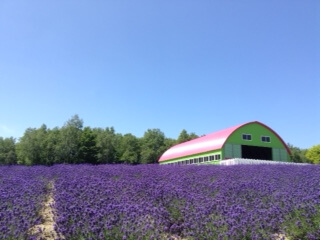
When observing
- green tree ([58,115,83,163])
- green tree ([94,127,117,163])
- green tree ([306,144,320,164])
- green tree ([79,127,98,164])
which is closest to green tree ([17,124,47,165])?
green tree ([58,115,83,163])

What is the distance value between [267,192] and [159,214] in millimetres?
2942

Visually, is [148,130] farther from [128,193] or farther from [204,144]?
[128,193]

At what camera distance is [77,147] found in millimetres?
53188

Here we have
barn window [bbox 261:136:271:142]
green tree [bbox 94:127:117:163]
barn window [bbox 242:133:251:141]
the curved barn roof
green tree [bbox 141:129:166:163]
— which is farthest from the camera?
green tree [bbox 141:129:166:163]

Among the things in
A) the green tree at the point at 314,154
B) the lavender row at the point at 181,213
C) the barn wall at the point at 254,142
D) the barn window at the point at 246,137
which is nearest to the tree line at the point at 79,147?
the green tree at the point at 314,154

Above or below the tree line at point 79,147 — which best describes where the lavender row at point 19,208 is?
below

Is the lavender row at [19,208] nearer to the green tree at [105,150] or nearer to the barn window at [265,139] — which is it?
the barn window at [265,139]

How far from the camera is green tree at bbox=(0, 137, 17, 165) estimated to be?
61.1m

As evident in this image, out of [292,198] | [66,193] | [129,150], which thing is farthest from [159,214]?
[129,150]

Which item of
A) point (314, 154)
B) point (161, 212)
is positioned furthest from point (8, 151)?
point (161, 212)

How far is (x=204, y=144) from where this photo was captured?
32.2 metres

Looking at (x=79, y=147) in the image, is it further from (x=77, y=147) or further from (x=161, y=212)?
(x=161, y=212)

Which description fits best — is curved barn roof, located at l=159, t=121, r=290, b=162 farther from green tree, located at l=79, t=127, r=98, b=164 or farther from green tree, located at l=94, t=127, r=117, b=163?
green tree, located at l=94, t=127, r=117, b=163

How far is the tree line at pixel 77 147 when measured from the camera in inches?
2083
